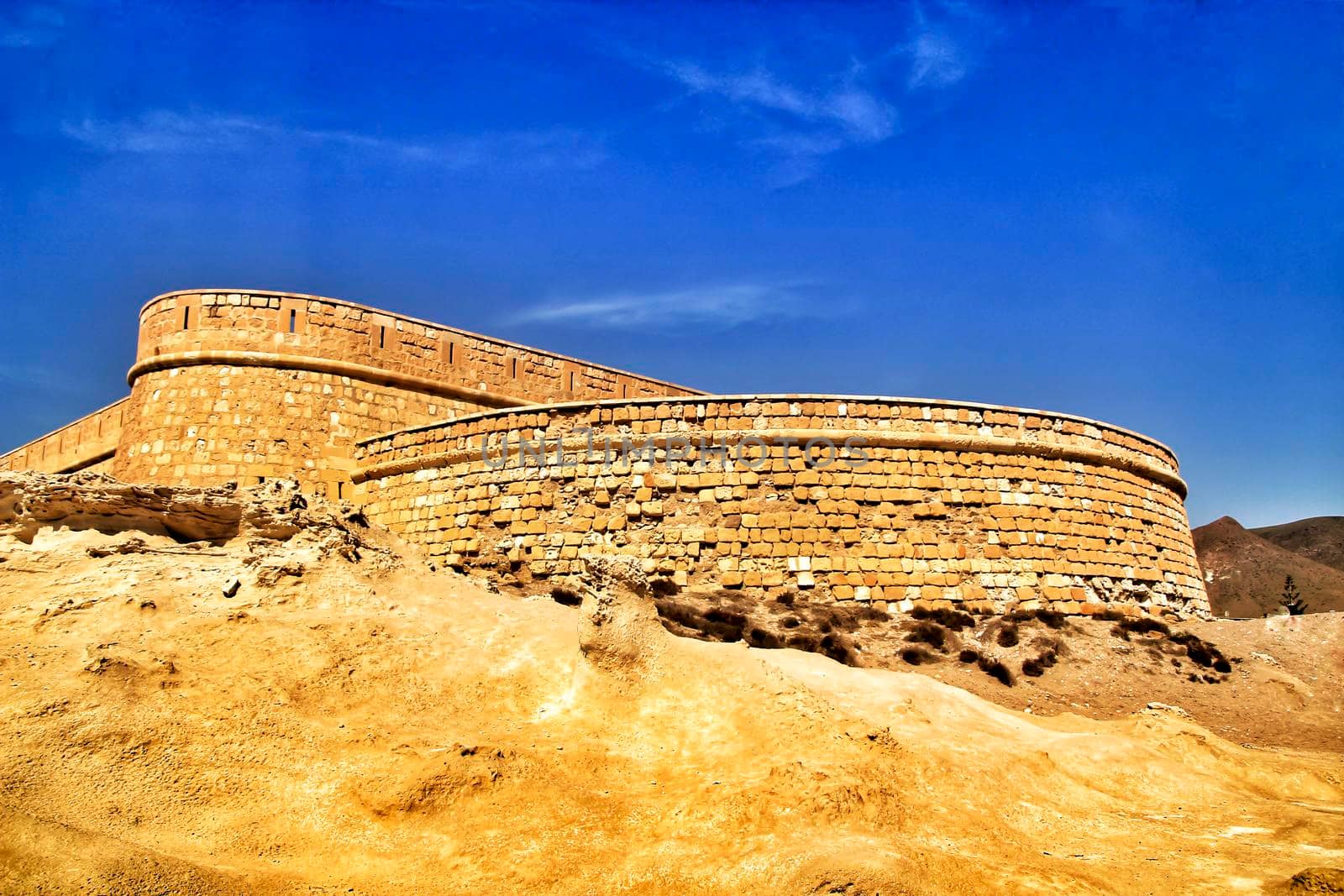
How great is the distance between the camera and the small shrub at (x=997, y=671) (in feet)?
40.9

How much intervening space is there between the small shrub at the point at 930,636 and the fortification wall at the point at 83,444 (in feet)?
45.0

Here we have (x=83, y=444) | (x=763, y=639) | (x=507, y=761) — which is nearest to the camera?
(x=507, y=761)

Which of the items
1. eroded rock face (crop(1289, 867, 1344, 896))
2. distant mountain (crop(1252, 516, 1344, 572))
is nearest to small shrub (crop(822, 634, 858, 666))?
eroded rock face (crop(1289, 867, 1344, 896))

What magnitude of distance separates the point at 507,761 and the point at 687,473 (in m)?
8.40

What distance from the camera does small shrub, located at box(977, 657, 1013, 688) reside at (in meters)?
12.5

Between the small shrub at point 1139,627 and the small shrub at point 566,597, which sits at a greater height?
the small shrub at point 566,597

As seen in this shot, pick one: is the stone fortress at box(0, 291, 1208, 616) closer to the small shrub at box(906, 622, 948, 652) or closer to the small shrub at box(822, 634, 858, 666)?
the small shrub at box(906, 622, 948, 652)

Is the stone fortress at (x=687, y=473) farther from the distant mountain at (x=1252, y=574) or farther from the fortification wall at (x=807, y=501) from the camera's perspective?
the distant mountain at (x=1252, y=574)

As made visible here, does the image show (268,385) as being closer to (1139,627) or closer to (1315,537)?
(1139,627)

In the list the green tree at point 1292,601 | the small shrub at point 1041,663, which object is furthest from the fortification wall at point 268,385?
the green tree at point 1292,601

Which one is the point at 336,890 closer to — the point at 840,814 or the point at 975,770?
the point at 840,814

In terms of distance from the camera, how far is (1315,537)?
43.7m

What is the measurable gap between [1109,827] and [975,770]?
2.79 feet

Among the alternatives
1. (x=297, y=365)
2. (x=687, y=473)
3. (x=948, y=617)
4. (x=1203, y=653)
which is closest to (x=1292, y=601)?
(x=1203, y=653)
